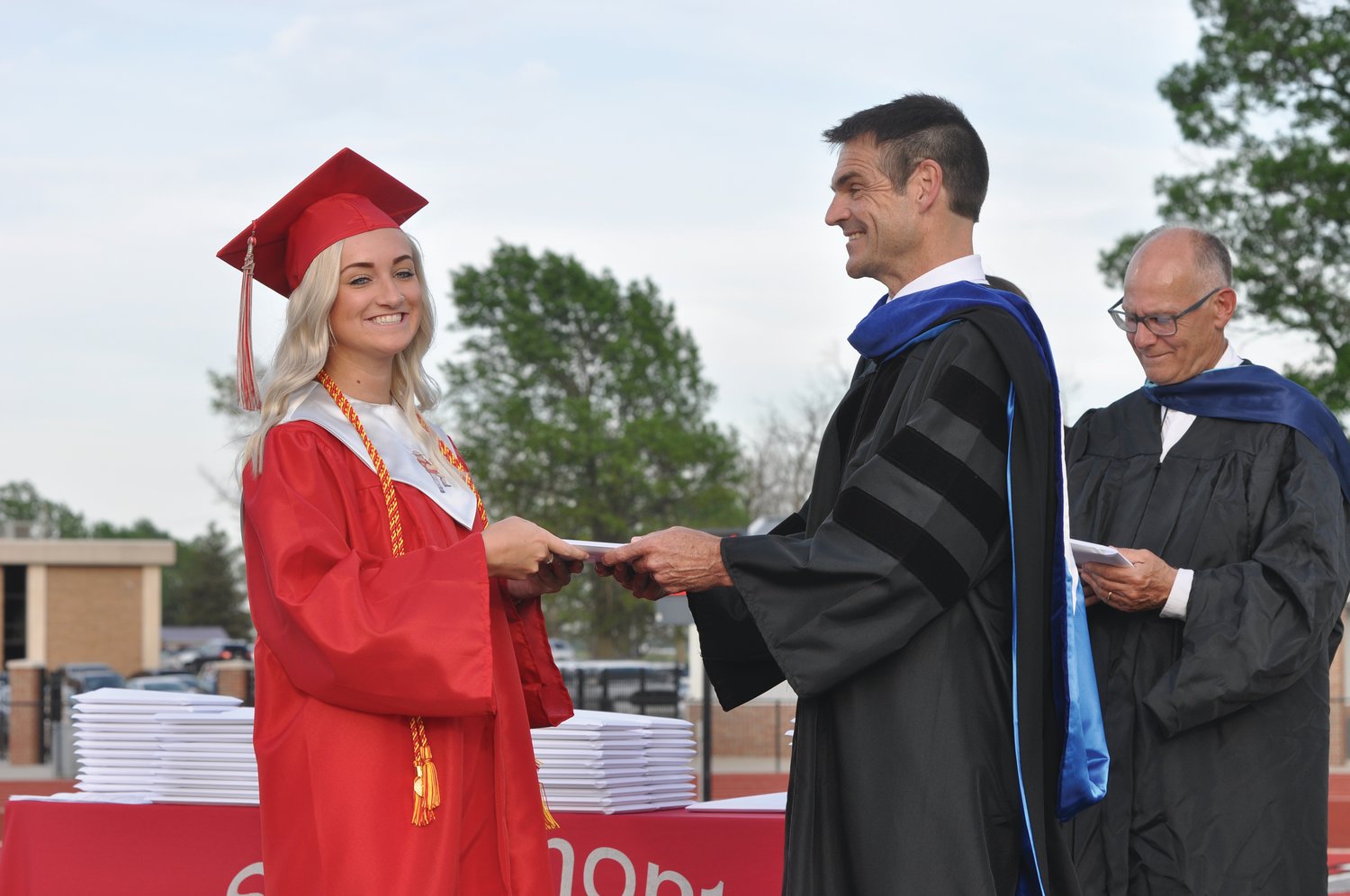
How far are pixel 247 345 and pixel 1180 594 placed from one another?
2253 millimetres

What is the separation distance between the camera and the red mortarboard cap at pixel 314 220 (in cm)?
310

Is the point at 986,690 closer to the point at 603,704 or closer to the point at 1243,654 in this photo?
the point at 1243,654

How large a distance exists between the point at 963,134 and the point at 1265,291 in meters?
17.8

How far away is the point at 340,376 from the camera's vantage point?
10.2ft

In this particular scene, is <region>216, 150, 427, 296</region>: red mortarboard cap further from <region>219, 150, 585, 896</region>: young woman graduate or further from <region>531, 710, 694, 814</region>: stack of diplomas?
<region>531, 710, 694, 814</region>: stack of diplomas

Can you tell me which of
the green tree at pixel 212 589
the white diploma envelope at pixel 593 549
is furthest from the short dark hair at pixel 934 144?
the green tree at pixel 212 589

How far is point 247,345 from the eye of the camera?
311cm

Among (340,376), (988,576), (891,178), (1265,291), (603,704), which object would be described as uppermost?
(1265,291)

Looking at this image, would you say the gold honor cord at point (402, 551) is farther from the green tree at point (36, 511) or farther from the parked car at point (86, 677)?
the green tree at point (36, 511)

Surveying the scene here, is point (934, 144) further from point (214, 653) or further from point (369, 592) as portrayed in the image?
point (214, 653)

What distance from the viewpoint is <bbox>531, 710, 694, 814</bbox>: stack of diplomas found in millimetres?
4012

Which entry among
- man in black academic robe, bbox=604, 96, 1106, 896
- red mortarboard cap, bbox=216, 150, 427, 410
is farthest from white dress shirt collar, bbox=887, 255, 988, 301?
red mortarboard cap, bbox=216, 150, 427, 410

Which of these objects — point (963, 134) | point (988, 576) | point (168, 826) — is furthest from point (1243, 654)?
point (168, 826)

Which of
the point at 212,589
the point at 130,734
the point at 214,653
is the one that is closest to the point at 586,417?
the point at 214,653
